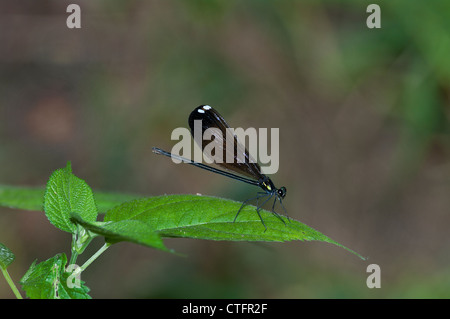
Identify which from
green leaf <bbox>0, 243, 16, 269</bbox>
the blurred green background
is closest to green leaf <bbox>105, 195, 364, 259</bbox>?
green leaf <bbox>0, 243, 16, 269</bbox>

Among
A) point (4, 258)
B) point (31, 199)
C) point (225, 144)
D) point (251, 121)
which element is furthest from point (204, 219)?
point (251, 121)

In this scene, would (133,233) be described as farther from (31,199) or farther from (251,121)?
(251,121)

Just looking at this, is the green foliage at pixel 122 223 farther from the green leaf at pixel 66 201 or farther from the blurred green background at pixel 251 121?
the blurred green background at pixel 251 121

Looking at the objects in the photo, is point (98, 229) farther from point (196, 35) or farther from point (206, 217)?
point (196, 35)

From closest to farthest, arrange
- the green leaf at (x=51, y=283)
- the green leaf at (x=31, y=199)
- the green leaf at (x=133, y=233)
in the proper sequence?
1. the green leaf at (x=133, y=233)
2. the green leaf at (x=51, y=283)
3. the green leaf at (x=31, y=199)

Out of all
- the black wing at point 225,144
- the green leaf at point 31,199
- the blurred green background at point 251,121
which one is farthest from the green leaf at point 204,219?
the blurred green background at point 251,121
